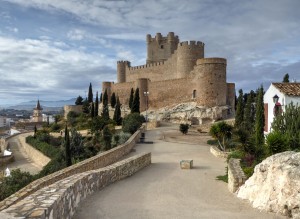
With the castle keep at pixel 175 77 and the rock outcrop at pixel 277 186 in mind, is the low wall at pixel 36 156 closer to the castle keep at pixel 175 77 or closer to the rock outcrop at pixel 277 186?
the castle keep at pixel 175 77

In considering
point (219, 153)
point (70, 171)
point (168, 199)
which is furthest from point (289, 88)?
point (70, 171)

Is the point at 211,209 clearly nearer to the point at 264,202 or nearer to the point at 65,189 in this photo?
the point at 264,202

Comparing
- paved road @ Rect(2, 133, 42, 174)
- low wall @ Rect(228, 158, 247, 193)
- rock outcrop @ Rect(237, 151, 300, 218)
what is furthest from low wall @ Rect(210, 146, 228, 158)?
paved road @ Rect(2, 133, 42, 174)

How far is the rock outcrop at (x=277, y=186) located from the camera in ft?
22.8

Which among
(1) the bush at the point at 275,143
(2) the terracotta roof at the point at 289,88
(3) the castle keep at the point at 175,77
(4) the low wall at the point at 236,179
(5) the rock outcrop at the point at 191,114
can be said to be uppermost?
(3) the castle keep at the point at 175,77

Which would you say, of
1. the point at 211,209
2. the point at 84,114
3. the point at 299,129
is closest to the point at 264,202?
the point at 211,209

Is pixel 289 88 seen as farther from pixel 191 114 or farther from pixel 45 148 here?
pixel 45 148

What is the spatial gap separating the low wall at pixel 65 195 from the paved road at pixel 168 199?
238 millimetres

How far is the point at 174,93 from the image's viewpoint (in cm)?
4466

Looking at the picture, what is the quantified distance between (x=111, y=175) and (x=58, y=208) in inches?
185

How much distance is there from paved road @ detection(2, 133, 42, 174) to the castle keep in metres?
17.9

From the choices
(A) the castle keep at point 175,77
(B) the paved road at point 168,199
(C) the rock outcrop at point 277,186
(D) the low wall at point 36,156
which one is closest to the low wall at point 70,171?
(B) the paved road at point 168,199

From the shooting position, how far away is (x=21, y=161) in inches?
1383

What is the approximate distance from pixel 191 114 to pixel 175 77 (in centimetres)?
885
